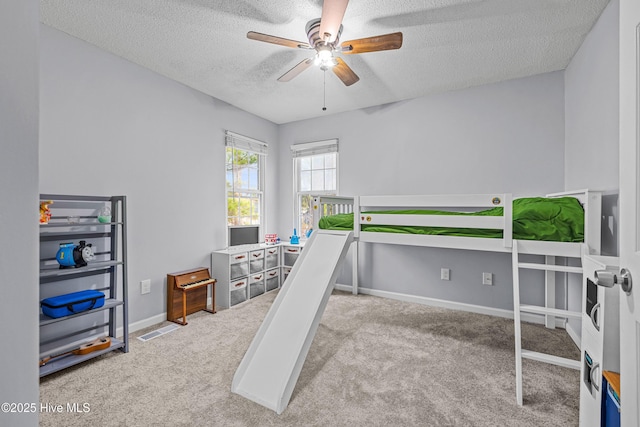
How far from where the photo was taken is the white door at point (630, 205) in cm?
77

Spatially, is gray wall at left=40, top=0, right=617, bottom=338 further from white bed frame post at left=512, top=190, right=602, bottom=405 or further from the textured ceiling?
white bed frame post at left=512, top=190, right=602, bottom=405

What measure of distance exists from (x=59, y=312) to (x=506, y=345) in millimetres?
3456

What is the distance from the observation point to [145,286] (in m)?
2.87

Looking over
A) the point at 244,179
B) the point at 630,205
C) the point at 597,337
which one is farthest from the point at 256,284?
the point at 630,205

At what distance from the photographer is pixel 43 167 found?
7.21ft

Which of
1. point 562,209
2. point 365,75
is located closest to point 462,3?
point 365,75

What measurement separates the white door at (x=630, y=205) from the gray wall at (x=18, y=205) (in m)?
1.44

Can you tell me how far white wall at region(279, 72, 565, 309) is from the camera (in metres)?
3.02

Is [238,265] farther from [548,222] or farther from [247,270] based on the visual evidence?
[548,222]

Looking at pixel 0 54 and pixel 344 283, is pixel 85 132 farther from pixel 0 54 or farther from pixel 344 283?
pixel 344 283

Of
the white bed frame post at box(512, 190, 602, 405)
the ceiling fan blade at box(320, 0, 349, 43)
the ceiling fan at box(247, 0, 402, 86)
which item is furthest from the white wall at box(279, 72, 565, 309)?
the ceiling fan blade at box(320, 0, 349, 43)

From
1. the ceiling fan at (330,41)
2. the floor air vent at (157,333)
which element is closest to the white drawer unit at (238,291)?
the floor air vent at (157,333)

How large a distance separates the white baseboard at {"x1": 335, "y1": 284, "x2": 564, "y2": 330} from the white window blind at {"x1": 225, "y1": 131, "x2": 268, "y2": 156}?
2.32 metres

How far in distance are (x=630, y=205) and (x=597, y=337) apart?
2.41 ft
